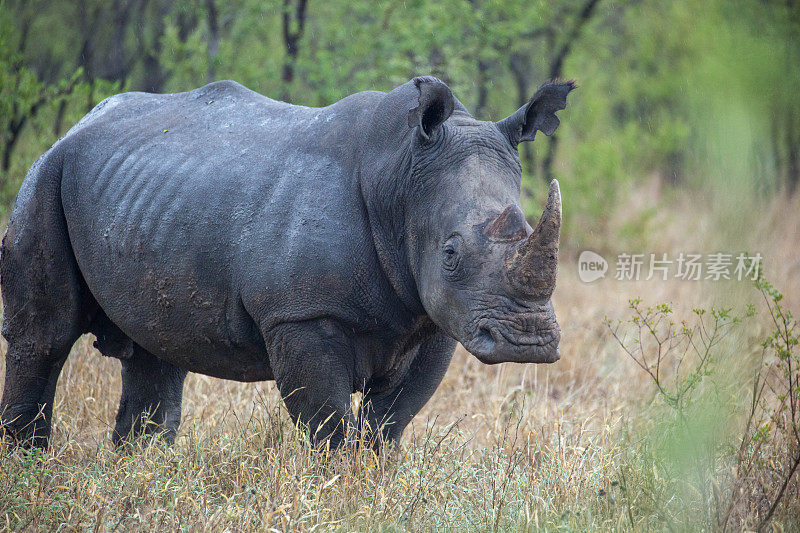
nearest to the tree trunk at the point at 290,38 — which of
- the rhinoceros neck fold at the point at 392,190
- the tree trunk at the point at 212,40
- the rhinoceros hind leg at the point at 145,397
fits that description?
the tree trunk at the point at 212,40

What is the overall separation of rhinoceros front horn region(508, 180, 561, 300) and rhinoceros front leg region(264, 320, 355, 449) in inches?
35.5

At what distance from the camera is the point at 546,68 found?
512 inches

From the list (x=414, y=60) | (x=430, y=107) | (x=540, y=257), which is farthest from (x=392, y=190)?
(x=414, y=60)

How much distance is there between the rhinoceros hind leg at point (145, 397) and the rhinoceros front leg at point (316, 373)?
1.47 m

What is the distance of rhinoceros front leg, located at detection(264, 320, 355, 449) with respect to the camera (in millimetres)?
3689

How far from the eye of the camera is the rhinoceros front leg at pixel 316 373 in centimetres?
369

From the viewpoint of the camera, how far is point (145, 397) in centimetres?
499

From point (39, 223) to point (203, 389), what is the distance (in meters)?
1.95

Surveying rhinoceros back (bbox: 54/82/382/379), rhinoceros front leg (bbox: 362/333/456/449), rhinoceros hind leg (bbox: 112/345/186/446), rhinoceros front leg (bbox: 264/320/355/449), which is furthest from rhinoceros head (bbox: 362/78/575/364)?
rhinoceros hind leg (bbox: 112/345/186/446)

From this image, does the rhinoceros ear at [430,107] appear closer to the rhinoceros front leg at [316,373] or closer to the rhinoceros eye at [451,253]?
the rhinoceros eye at [451,253]

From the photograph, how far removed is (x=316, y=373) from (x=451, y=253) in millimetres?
794

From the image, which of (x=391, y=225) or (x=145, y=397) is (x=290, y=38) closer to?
(x=145, y=397)

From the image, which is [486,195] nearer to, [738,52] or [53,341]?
[738,52]

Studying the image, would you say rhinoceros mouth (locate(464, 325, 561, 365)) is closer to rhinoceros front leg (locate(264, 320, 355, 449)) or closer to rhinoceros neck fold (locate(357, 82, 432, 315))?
rhinoceros neck fold (locate(357, 82, 432, 315))
